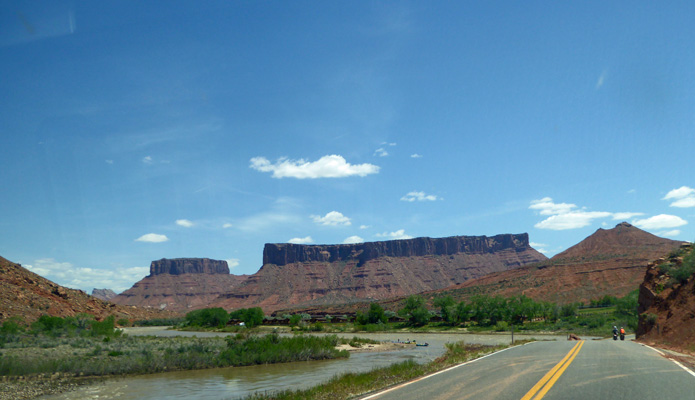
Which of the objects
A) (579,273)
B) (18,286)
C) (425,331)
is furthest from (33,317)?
(579,273)

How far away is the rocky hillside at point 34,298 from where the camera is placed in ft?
235

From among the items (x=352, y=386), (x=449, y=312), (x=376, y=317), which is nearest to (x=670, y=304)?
(x=352, y=386)

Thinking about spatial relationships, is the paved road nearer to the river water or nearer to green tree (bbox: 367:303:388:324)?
the river water

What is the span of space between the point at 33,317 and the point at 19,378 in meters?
55.2

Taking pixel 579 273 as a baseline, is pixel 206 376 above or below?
below

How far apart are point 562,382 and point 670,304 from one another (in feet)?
83.6

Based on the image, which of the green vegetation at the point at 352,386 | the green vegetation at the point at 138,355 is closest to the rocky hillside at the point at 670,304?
the green vegetation at the point at 352,386

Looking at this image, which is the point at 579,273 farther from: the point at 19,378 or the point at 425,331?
the point at 19,378

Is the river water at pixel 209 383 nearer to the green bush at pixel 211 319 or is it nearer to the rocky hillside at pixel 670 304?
the rocky hillside at pixel 670 304

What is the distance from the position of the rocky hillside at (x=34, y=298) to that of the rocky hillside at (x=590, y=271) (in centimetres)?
9022

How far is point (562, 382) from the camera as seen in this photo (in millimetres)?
13305

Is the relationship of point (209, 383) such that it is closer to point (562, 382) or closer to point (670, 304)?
point (562, 382)

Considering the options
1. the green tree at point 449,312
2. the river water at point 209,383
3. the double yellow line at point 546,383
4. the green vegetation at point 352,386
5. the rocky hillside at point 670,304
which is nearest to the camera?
the double yellow line at point 546,383

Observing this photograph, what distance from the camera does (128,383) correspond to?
26.1 meters
